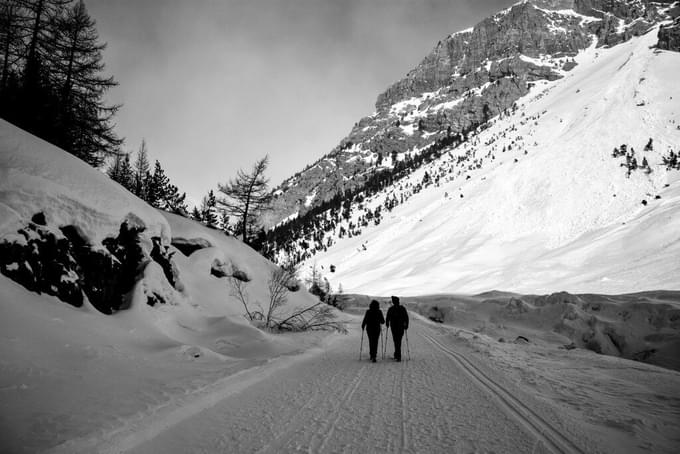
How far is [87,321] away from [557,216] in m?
63.1

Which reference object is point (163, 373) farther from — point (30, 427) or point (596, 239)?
point (596, 239)

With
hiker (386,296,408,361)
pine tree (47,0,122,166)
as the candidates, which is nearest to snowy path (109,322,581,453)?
hiker (386,296,408,361)

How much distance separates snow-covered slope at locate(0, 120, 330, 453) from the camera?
13.4 feet

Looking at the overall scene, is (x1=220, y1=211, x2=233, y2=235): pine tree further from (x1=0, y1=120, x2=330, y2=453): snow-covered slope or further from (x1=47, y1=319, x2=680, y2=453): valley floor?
(x1=47, y1=319, x2=680, y2=453): valley floor

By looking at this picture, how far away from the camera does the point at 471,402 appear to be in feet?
17.2

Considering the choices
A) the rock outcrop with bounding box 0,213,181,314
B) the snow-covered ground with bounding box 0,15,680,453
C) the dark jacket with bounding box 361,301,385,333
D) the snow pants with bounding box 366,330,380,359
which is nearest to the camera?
the snow-covered ground with bounding box 0,15,680,453

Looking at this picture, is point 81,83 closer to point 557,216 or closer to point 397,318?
point 397,318

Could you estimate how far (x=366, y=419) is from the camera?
4527 millimetres

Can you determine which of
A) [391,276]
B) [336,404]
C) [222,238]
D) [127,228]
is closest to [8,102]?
[127,228]

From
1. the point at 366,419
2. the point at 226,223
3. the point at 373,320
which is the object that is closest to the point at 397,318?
the point at 373,320

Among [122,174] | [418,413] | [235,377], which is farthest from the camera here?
[122,174]

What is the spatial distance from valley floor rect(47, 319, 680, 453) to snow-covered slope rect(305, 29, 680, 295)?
90.3ft

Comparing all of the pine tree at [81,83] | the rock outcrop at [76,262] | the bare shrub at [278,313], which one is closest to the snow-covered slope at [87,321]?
the rock outcrop at [76,262]

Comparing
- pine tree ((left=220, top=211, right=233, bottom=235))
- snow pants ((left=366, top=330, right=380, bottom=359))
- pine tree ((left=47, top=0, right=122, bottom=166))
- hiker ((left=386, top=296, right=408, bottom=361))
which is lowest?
snow pants ((left=366, top=330, right=380, bottom=359))
